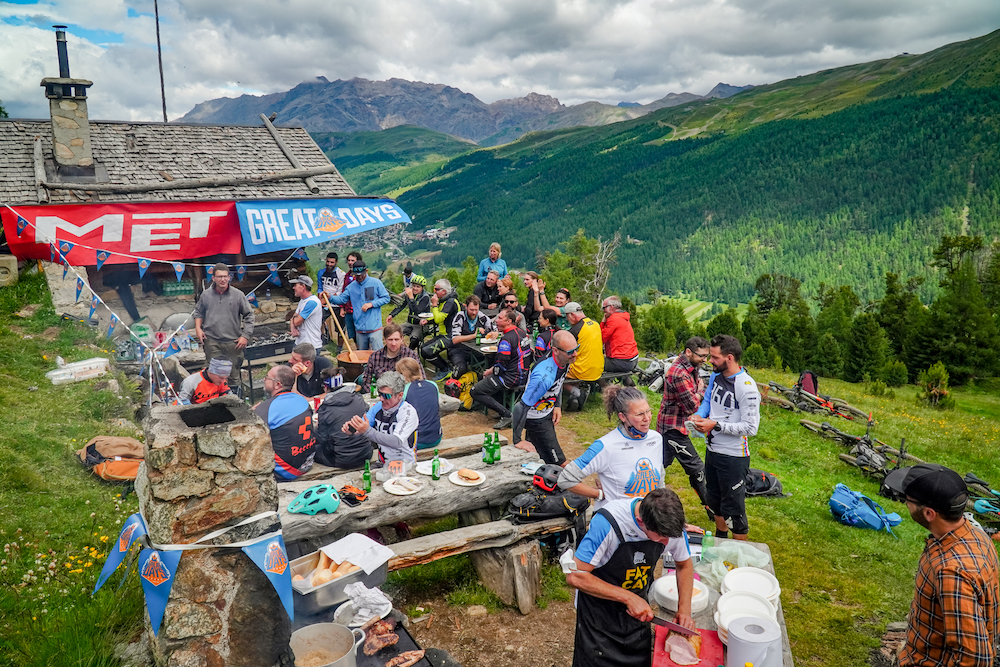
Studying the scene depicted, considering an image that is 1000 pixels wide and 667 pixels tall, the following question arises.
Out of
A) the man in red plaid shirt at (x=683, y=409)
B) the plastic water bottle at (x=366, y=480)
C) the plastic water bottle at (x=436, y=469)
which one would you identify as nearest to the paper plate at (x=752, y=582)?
the man in red plaid shirt at (x=683, y=409)

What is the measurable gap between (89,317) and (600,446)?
424 inches

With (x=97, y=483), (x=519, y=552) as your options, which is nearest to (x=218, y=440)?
(x=519, y=552)

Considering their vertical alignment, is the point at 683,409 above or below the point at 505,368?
above

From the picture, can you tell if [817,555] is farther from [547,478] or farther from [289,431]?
[289,431]

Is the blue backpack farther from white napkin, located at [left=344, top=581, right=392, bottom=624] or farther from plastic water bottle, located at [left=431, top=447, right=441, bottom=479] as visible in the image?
white napkin, located at [left=344, top=581, right=392, bottom=624]

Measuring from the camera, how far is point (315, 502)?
4980mm

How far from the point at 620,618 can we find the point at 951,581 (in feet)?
5.54

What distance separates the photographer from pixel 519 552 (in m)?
5.39

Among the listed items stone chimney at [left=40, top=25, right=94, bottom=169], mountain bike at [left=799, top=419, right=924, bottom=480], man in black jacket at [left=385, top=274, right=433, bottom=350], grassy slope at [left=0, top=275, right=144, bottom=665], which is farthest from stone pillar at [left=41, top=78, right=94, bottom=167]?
mountain bike at [left=799, top=419, right=924, bottom=480]

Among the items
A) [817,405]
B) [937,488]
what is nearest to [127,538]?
[937,488]

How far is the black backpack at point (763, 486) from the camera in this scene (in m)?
8.18

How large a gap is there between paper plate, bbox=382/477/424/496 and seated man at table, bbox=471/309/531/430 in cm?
378

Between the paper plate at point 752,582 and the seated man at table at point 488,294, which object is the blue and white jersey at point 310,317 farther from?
the paper plate at point 752,582

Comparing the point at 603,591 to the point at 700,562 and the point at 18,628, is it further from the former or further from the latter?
the point at 18,628
